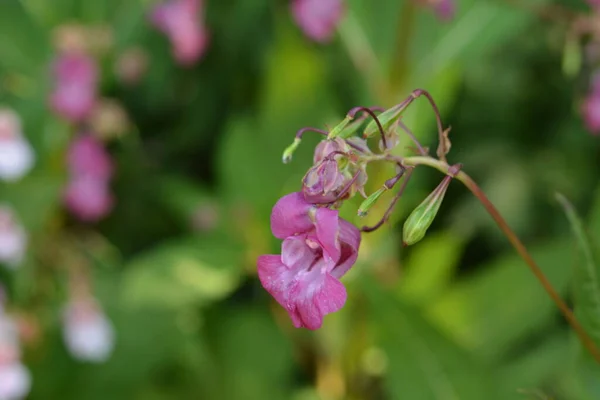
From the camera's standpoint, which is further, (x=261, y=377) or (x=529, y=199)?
(x=529, y=199)

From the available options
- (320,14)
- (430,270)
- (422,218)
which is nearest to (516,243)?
(422,218)

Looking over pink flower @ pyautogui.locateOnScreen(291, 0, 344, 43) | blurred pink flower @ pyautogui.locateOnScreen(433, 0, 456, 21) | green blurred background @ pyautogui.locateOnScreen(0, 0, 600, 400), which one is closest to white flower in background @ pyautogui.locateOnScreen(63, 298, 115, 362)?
green blurred background @ pyautogui.locateOnScreen(0, 0, 600, 400)

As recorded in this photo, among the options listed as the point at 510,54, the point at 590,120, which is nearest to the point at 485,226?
the point at 510,54

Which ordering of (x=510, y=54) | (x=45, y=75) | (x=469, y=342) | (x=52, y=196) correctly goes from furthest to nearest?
(x=510, y=54) < (x=45, y=75) < (x=52, y=196) < (x=469, y=342)

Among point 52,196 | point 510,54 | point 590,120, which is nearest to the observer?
point 590,120

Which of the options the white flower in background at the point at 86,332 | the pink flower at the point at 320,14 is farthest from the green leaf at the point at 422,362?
the white flower in background at the point at 86,332

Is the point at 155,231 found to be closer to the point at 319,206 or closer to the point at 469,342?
the point at 469,342

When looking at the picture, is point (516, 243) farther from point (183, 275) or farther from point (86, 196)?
point (86, 196)
